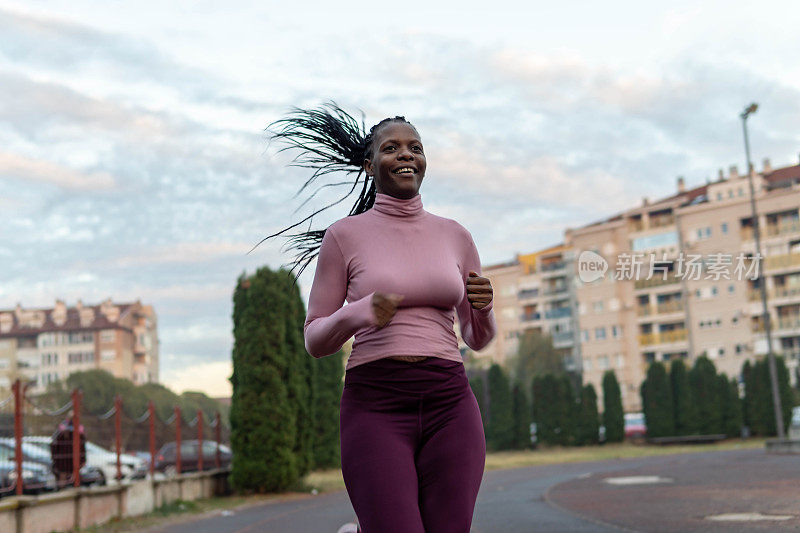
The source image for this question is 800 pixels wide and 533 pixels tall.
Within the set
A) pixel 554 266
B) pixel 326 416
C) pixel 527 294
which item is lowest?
pixel 326 416

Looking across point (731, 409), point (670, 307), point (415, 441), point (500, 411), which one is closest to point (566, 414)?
point (500, 411)

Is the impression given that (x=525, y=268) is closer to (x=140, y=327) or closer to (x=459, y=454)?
(x=140, y=327)

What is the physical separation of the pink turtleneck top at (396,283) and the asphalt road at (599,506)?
789cm

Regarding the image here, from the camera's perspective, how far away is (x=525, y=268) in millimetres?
116188

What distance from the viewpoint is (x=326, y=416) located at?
29.2 m

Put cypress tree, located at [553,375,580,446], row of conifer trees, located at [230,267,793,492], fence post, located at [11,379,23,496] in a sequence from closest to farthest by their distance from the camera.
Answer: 1. fence post, located at [11,379,23,496]
2. row of conifer trees, located at [230,267,793,492]
3. cypress tree, located at [553,375,580,446]

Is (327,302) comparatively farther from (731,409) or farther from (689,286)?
(689,286)

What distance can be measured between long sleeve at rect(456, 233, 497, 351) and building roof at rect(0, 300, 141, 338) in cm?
14342

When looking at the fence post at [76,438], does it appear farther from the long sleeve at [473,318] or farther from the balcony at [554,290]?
the balcony at [554,290]

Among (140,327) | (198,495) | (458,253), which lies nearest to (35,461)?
(198,495)

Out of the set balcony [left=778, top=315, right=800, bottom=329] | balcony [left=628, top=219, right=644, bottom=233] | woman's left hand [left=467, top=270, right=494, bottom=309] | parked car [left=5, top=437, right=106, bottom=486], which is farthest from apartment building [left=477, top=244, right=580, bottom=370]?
woman's left hand [left=467, top=270, right=494, bottom=309]

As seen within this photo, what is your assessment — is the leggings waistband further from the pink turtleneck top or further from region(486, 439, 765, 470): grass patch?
region(486, 439, 765, 470): grass patch

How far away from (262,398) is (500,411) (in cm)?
2794

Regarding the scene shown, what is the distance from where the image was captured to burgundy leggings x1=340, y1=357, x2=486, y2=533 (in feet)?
9.82
